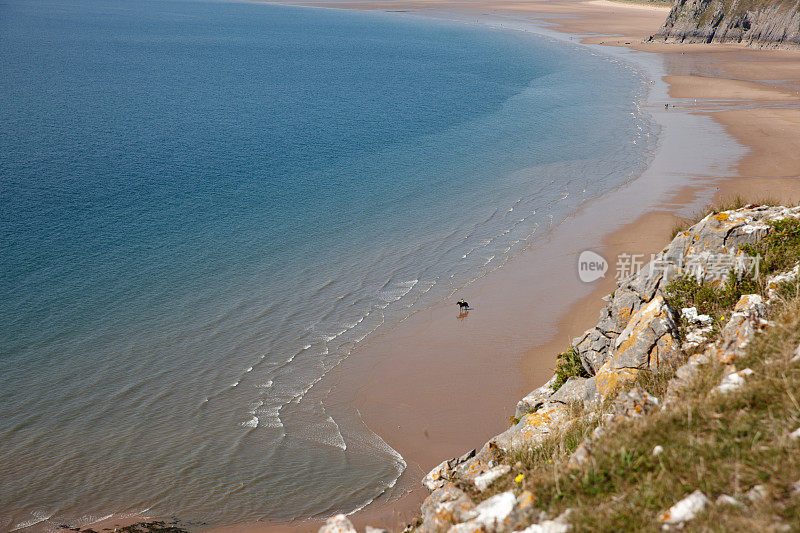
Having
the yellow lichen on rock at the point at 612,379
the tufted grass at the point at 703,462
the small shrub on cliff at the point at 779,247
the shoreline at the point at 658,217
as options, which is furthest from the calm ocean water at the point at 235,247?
the small shrub on cliff at the point at 779,247

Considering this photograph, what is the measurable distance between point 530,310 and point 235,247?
1226cm

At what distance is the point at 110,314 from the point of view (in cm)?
1934

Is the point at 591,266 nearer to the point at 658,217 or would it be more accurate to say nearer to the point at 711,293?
the point at 658,217

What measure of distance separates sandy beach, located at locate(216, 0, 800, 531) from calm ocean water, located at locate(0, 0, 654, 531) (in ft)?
2.54

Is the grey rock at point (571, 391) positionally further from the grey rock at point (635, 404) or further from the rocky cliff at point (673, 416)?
the grey rock at point (635, 404)

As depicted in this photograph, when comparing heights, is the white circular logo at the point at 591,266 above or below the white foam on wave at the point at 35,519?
above

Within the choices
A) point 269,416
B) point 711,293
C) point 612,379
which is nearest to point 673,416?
point 612,379

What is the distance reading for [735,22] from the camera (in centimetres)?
8269

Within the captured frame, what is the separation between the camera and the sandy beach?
13852 mm

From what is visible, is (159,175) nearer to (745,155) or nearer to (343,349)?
(343,349)

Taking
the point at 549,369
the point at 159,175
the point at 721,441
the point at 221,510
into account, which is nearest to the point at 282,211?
the point at 159,175

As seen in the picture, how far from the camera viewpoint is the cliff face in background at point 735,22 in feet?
247

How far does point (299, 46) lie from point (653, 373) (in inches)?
3790

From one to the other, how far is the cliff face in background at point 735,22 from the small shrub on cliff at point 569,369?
81630 mm
